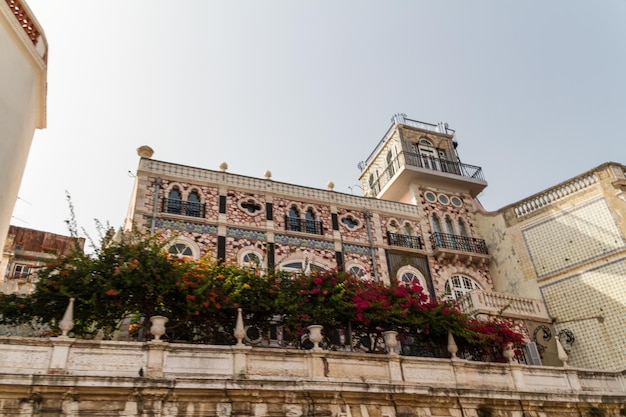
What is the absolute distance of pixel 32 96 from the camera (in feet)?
43.8

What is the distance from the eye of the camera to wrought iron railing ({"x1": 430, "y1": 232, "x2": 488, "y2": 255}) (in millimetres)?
21484

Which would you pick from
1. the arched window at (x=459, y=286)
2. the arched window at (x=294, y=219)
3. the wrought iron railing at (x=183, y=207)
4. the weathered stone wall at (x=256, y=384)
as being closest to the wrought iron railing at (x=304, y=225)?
the arched window at (x=294, y=219)

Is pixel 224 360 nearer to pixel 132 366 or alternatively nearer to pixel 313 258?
pixel 132 366

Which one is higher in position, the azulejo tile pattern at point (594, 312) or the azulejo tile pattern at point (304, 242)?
the azulejo tile pattern at point (304, 242)

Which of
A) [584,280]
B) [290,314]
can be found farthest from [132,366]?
[584,280]

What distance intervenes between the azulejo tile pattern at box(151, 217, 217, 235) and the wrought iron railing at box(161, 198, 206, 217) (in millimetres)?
355

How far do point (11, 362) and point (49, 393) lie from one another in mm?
841

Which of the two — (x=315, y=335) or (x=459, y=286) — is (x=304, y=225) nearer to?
(x=459, y=286)

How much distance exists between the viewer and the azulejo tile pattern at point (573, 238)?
18.9 metres

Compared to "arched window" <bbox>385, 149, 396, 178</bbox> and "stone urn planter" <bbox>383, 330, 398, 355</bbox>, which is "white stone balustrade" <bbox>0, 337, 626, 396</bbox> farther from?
"arched window" <bbox>385, 149, 396, 178</bbox>

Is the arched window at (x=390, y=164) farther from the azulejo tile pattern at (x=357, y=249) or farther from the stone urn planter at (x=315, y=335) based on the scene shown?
the stone urn planter at (x=315, y=335)

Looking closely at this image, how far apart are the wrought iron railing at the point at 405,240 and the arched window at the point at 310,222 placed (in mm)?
2994

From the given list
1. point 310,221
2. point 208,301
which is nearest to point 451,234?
point 310,221

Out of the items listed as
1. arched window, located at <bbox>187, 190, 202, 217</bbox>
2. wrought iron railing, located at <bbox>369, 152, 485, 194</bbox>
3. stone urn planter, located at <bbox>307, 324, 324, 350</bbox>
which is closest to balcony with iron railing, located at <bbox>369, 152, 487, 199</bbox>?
wrought iron railing, located at <bbox>369, 152, 485, 194</bbox>
